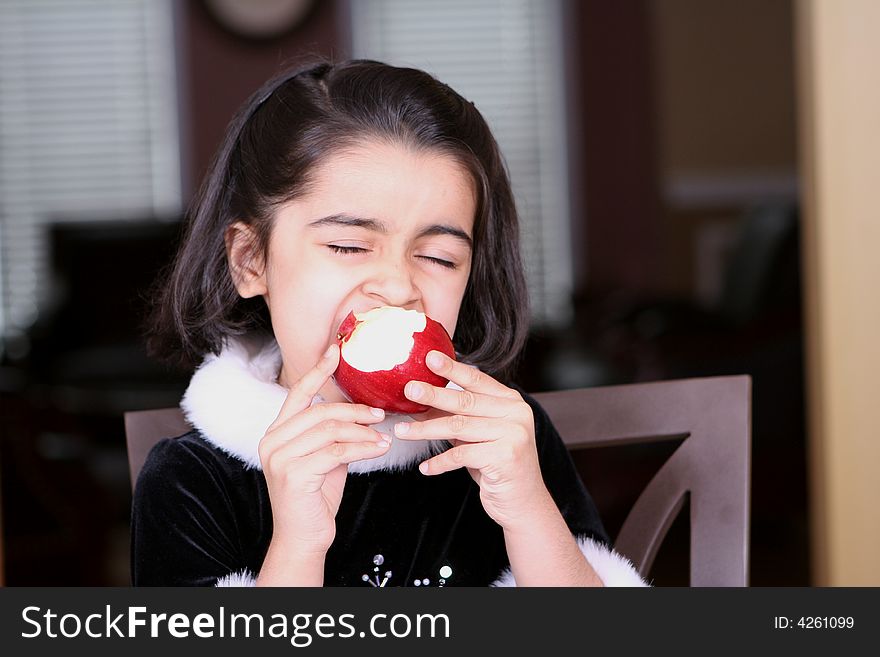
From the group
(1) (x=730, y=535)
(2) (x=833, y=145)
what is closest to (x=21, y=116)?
(2) (x=833, y=145)

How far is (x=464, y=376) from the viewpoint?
865mm

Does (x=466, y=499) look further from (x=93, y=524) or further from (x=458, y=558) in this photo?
(x=93, y=524)

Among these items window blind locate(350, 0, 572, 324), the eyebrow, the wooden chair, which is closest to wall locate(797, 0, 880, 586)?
the wooden chair

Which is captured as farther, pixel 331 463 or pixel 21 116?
pixel 21 116

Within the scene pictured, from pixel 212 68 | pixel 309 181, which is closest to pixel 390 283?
pixel 309 181

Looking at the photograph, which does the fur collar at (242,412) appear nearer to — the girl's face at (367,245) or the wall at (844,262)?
the girl's face at (367,245)

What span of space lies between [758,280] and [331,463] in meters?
3.37

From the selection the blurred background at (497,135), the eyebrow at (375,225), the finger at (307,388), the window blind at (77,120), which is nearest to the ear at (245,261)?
the eyebrow at (375,225)

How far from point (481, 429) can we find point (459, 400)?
0.03 m

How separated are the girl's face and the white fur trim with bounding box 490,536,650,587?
0.84ft

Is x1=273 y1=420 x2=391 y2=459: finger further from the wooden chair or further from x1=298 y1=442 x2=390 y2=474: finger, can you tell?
the wooden chair

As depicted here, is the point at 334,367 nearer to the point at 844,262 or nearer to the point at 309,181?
the point at 309,181

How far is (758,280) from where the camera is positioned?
3947mm

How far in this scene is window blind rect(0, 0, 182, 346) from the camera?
5180mm
